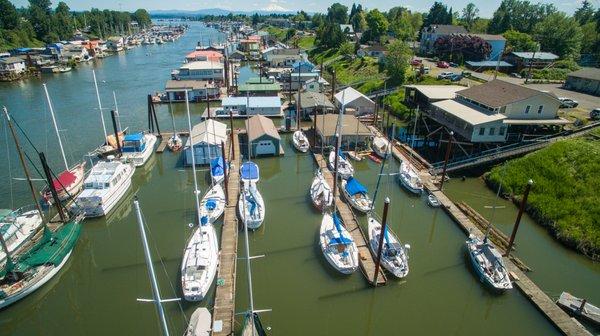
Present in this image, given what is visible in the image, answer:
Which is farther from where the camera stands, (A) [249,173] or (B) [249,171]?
(B) [249,171]

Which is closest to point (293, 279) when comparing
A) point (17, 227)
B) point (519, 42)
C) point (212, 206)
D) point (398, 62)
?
point (212, 206)

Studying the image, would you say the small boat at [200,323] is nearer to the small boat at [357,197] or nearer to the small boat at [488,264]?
the small boat at [357,197]

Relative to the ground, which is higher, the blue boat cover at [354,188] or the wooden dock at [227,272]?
the blue boat cover at [354,188]

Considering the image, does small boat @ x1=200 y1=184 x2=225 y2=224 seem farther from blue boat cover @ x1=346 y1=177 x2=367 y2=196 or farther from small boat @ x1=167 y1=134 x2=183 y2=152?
small boat @ x1=167 y1=134 x2=183 y2=152

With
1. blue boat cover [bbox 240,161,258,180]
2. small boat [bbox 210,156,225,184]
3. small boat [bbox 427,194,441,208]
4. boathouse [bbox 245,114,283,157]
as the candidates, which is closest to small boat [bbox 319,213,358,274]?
small boat [bbox 427,194,441,208]

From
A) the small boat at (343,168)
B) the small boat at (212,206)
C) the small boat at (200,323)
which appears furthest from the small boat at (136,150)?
the small boat at (200,323)

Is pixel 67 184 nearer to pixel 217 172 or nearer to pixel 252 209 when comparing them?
pixel 217 172

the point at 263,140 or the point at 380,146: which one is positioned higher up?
the point at 263,140
